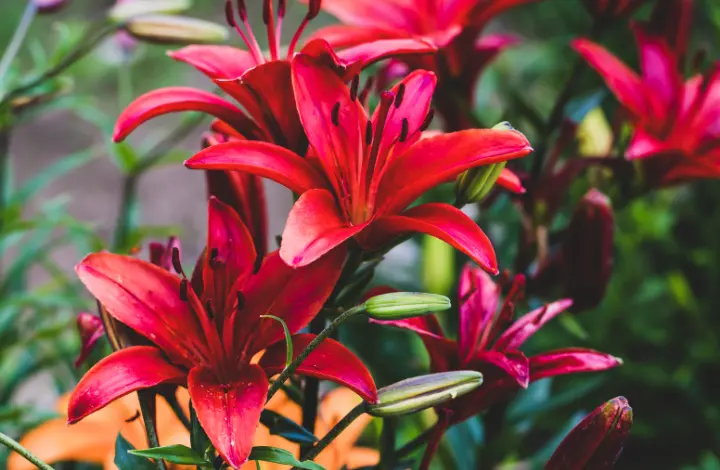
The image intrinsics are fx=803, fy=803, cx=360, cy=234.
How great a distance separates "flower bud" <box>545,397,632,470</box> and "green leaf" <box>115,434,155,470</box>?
0.70 ft

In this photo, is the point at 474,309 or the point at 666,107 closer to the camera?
the point at 474,309

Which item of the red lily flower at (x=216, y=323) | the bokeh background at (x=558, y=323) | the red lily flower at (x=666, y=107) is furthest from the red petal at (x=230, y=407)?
the red lily flower at (x=666, y=107)

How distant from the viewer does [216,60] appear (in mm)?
442

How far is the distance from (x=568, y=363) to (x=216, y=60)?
0.83 feet

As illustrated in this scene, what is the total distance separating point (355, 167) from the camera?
0.42 metres

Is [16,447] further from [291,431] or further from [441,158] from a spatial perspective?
[441,158]

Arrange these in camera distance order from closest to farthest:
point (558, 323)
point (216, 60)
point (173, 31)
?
point (216, 60) → point (173, 31) → point (558, 323)

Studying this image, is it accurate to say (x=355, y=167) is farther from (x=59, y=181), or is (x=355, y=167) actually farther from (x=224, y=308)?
(x=59, y=181)

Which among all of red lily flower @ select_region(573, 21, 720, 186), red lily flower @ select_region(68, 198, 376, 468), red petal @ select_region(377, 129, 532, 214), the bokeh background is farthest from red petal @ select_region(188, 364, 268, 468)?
red lily flower @ select_region(573, 21, 720, 186)

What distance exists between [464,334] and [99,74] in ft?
6.19

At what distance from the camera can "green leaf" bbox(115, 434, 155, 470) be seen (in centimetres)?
40

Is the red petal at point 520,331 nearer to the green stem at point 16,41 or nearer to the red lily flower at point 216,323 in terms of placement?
the red lily flower at point 216,323

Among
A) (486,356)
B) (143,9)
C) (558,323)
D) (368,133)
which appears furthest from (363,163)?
(558,323)

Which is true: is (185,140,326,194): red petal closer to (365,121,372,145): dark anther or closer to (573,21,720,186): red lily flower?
(365,121,372,145): dark anther
